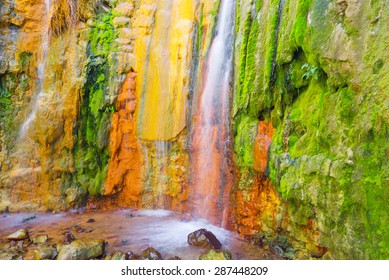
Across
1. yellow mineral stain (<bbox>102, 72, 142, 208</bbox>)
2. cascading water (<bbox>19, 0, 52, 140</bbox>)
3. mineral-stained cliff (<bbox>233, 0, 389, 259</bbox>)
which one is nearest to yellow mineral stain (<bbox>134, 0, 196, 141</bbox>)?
yellow mineral stain (<bbox>102, 72, 142, 208</bbox>)

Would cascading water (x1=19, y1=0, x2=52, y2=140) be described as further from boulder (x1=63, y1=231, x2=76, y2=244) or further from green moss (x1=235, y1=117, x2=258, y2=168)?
green moss (x1=235, y1=117, x2=258, y2=168)

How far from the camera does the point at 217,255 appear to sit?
15.4 feet

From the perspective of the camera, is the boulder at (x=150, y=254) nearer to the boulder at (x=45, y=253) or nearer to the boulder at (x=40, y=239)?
the boulder at (x=45, y=253)

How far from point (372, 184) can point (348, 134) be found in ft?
2.03

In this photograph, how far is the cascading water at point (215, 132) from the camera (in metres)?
6.32

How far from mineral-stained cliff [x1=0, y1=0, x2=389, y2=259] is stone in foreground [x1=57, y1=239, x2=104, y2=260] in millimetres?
2640

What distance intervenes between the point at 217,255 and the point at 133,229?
2473 millimetres

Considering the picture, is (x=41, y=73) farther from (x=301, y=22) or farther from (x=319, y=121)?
(x=319, y=121)

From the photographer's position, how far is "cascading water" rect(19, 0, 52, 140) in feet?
26.4

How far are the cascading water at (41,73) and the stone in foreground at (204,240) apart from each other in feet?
18.2

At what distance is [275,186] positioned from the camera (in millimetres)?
4863

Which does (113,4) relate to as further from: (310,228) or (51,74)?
(310,228)

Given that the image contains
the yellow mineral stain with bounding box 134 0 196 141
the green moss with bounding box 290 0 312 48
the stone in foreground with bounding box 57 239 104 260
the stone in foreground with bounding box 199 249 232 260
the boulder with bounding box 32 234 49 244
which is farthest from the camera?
the yellow mineral stain with bounding box 134 0 196 141
